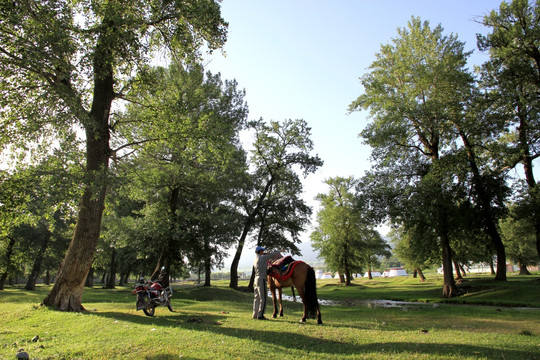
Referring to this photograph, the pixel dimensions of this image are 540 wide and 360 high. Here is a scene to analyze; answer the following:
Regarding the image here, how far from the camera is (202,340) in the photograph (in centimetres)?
678

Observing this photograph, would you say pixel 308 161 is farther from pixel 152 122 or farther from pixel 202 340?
pixel 202 340

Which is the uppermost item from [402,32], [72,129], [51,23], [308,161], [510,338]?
[402,32]

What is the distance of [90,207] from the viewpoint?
12055 millimetres

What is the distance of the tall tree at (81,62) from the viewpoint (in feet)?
31.3

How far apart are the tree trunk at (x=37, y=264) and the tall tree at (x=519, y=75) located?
46141mm

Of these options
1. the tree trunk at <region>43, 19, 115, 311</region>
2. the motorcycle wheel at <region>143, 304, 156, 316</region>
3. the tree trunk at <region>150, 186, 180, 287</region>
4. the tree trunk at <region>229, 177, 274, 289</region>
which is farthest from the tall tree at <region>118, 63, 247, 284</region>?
the motorcycle wheel at <region>143, 304, 156, 316</region>

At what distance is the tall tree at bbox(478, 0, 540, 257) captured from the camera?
23.5m

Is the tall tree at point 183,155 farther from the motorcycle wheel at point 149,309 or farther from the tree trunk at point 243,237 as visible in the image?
the motorcycle wheel at point 149,309

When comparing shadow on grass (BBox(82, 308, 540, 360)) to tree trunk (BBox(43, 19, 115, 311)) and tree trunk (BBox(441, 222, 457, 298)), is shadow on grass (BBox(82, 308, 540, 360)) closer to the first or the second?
tree trunk (BBox(43, 19, 115, 311))

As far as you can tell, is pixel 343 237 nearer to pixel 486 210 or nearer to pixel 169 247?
pixel 486 210

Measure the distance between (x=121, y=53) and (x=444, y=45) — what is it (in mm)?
25648

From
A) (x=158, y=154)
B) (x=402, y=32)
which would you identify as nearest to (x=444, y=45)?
(x=402, y=32)

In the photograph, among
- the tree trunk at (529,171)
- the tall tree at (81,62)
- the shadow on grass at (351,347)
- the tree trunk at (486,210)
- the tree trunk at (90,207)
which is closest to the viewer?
the shadow on grass at (351,347)

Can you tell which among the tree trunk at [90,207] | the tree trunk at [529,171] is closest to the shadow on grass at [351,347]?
the tree trunk at [90,207]
